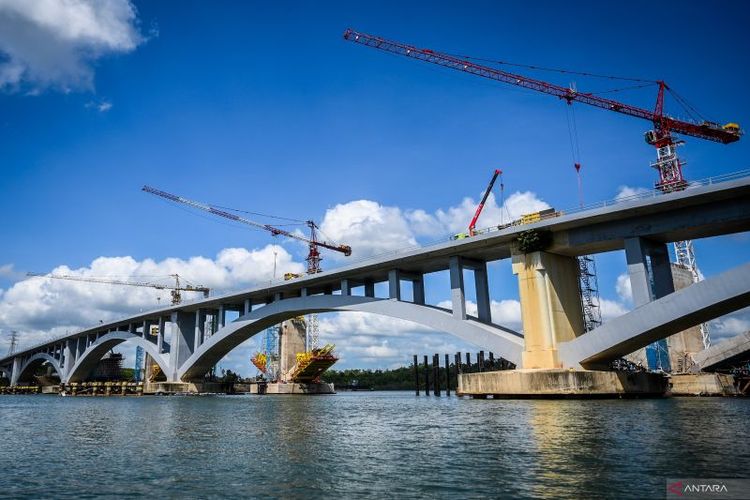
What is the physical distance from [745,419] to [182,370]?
251 feet

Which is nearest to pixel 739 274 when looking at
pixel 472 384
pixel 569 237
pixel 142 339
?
pixel 569 237

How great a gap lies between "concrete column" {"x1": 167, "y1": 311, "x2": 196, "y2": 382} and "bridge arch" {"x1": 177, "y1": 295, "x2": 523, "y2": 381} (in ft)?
4.59

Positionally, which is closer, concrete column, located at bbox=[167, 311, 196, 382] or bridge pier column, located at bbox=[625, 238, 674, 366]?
bridge pier column, located at bbox=[625, 238, 674, 366]

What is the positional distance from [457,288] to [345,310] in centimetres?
1652

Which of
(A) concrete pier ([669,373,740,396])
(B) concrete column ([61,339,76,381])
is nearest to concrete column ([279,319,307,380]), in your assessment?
(B) concrete column ([61,339,76,381])

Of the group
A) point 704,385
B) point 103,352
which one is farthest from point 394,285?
point 103,352

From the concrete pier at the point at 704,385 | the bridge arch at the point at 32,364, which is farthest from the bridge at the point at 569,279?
the bridge arch at the point at 32,364

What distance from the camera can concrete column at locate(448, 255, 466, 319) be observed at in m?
46.1

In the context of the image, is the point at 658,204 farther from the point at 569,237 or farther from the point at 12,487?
the point at 12,487

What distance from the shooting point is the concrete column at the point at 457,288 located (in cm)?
4612

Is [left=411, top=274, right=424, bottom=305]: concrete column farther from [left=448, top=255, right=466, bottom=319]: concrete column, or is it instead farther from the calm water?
the calm water

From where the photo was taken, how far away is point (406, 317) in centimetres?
5100

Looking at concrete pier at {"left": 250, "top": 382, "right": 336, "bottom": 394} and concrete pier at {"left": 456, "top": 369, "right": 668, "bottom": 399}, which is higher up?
concrete pier at {"left": 456, "top": 369, "right": 668, "bottom": 399}

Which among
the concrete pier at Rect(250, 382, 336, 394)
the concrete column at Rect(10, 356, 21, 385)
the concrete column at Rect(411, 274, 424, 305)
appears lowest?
the concrete pier at Rect(250, 382, 336, 394)
